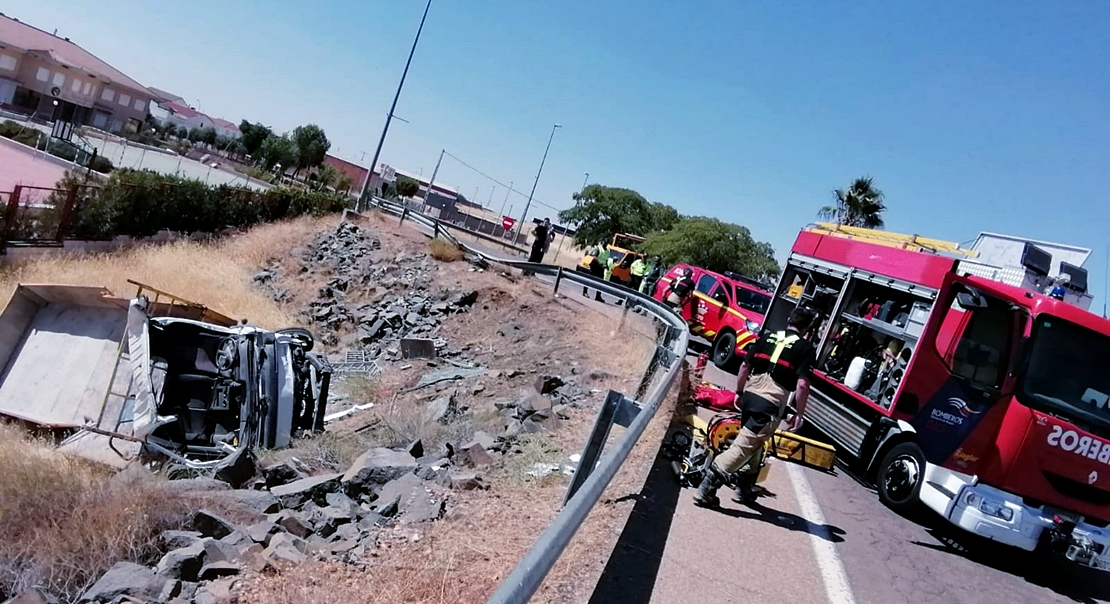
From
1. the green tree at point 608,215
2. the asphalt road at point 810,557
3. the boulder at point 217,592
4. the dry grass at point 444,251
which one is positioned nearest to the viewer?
the boulder at point 217,592

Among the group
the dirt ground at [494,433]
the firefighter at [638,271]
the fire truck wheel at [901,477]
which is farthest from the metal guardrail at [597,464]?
the firefighter at [638,271]

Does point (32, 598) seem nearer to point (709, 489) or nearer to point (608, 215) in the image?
point (709, 489)

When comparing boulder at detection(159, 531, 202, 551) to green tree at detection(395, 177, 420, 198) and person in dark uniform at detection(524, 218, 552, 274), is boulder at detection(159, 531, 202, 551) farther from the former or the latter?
green tree at detection(395, 177, 420, 198)

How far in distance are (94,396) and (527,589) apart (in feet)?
29.6

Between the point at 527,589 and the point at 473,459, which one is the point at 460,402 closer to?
the point at 473,459

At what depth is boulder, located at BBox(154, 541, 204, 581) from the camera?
17.3ft

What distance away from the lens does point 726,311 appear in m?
18.2

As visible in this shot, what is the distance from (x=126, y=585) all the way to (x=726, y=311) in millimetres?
14449

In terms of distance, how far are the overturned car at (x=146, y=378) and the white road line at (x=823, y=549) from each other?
6.06m

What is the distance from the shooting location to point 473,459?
7621mm

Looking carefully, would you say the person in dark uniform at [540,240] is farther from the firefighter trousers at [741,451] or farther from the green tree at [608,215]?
→ the green tree at [608,215]

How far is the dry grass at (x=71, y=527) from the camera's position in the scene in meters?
5.55

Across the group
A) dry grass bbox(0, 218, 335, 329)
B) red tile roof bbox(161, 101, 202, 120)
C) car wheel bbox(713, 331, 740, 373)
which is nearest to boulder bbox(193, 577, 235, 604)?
dry grass bbox(0, 218, 335, 329)

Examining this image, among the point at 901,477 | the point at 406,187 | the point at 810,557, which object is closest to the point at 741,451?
the point at 810,557
